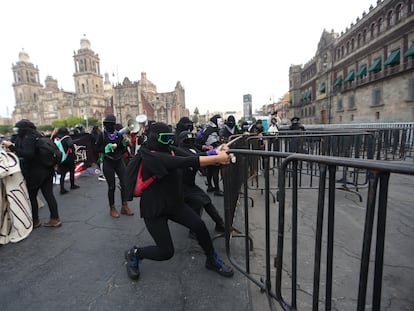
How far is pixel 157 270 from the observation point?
295 cm

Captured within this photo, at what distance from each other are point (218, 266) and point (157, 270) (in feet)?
2.42

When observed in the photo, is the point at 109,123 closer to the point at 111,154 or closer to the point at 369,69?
the point at 111,154

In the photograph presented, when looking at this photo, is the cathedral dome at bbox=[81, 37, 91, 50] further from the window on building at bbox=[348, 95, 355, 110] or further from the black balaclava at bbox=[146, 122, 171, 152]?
the black balaclava at bbox=[146, 122, 171, 152]

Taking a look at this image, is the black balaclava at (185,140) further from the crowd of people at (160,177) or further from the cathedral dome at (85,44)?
the cathedral dome at (85,44)

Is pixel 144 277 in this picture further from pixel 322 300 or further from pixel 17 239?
pixel 17 239

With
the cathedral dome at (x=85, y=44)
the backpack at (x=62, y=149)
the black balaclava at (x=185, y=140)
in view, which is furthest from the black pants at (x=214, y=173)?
the cathedral dome at (x=85, y=44)

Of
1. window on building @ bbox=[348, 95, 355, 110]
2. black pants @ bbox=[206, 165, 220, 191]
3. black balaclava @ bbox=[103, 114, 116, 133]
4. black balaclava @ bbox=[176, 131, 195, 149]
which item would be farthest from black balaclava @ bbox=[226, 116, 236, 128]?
window on building @ bbox=[348, 95, 355, 110]

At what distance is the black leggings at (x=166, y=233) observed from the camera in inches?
101

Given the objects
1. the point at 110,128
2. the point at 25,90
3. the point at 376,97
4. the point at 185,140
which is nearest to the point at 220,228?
the point at 185,140

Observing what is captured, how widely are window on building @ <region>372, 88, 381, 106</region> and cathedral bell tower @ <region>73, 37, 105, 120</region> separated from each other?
96336 mm

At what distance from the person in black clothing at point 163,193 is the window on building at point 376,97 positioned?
33.9 m

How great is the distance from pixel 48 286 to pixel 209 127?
14.1ft

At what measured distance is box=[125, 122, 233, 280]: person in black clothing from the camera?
95.1 inches

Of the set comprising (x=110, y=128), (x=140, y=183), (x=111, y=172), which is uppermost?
(x=110, y=128)
